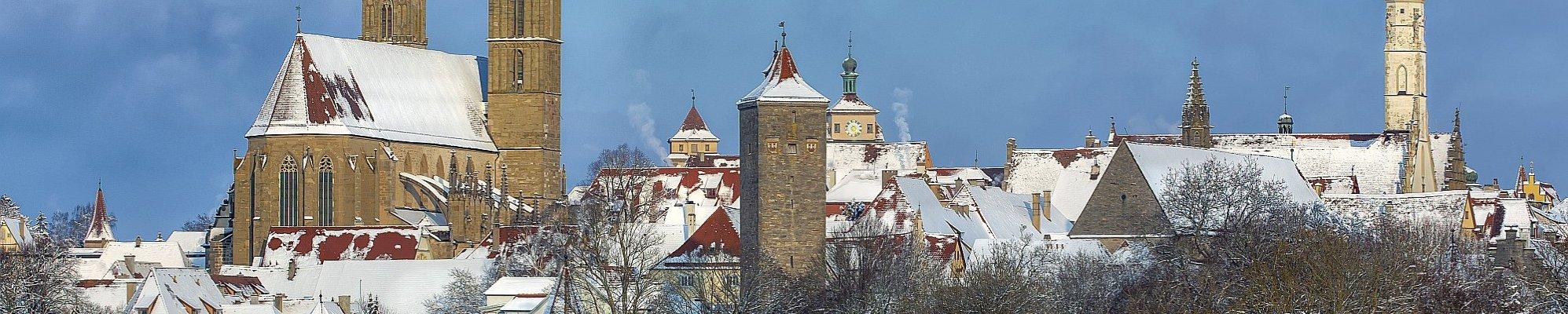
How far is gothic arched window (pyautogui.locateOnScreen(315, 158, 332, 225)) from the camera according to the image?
408ft

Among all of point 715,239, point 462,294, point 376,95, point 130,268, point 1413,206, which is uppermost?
point 376,95

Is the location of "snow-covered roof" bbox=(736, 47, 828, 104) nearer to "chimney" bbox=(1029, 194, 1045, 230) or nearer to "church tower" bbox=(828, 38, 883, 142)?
"chimney" bbox=(1029, 194, 1045, 230)

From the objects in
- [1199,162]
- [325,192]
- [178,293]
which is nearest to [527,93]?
[325,192]

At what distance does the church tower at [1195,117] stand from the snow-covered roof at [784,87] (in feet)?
101

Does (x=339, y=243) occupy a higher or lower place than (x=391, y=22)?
lower

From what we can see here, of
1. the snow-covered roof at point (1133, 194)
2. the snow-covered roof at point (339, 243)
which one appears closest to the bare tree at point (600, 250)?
the snow-covered roof at point (339, 243)

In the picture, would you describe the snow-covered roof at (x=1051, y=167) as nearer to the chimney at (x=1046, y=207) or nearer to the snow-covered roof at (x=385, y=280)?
the chimney at (x=1046, y=207)

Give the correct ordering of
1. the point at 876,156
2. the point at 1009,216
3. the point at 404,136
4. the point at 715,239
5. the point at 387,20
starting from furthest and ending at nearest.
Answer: the point at 876,156
the point at 387,20
the point at 404,136
the point at 1009,216
the point at 715,239

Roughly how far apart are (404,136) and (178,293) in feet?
116

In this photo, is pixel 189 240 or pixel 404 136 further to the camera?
pixel 189 240

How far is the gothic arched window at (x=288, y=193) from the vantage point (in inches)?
4879

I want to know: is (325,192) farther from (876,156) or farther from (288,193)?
(876,156)

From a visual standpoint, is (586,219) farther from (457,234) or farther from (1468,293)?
(1468,293)

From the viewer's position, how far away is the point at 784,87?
9138 cm
